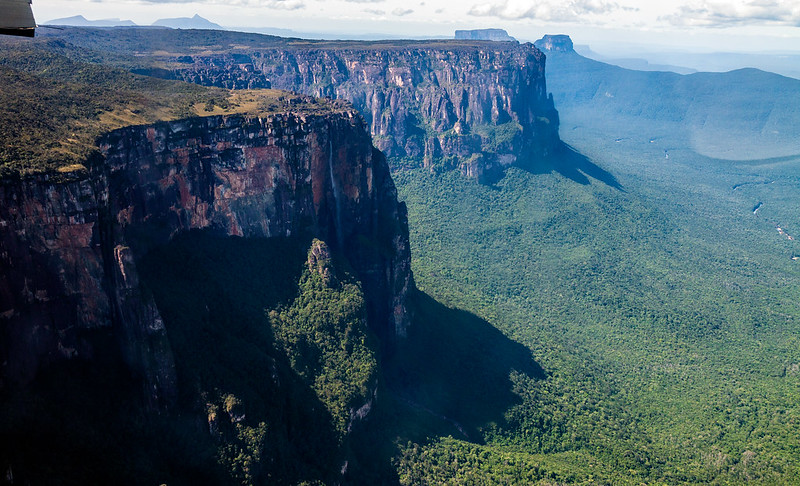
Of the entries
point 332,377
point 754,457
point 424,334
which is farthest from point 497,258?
point 332,377

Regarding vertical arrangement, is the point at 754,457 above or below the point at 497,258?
below

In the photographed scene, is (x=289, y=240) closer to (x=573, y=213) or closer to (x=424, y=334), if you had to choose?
(x=424, y=334)

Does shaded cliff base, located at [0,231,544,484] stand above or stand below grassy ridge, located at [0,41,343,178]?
below

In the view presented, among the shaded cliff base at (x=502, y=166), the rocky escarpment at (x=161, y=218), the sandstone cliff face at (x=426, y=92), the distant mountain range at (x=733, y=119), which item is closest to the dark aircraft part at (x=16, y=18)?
the rocky escarpment at (x=161, y=218)

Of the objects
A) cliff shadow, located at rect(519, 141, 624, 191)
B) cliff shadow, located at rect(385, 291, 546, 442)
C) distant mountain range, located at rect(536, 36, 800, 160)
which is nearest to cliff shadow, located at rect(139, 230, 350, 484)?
cliff shadow, located at rect(385, 291, 546, 442)

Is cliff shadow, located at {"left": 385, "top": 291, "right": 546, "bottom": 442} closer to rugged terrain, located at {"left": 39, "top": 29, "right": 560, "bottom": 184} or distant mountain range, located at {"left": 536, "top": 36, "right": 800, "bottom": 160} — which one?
rugged terrain, located at {"left": 39, "top": 29, "right": 560, "bottom": 184}
